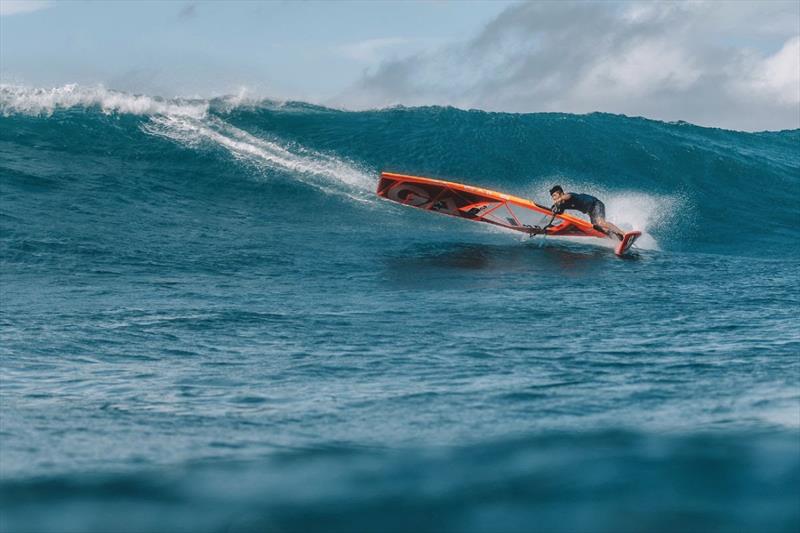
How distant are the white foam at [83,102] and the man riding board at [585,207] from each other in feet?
41.9

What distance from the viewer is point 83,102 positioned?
2530 centimetres

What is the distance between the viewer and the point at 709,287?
12883 mm

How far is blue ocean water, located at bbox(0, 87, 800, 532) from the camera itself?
4.48m

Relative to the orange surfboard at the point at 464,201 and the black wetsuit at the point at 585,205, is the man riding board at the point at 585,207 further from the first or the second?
the orange surfboard at the point at 464,201

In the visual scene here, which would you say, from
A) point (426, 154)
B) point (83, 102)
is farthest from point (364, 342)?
point (83, 102)

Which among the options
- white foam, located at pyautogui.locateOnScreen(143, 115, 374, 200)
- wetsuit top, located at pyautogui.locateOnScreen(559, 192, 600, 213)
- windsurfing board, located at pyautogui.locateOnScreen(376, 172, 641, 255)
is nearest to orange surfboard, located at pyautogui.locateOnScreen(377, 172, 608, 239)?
windsurfing board, located at pyautogui.locateOnScreen(376, 172, 641, 255)

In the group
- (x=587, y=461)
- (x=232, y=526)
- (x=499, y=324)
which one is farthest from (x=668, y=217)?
(x=232, y=526)

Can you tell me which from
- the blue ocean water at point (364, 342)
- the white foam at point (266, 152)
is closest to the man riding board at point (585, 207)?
the blue ocean water at point (364, 342)

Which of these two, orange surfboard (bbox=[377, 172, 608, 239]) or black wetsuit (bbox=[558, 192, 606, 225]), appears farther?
orange surfboard (bbox=[377, 172, 608, 239])

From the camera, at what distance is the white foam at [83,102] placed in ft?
80.1

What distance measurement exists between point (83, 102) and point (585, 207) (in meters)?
15.5

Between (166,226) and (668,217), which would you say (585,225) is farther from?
(166,226)

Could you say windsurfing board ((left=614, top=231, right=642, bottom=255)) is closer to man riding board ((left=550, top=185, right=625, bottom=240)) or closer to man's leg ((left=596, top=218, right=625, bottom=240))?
man riding board ((left=550, top=185, right=625, bottom=240))

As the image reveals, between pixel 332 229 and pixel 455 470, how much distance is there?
43.3 ft
